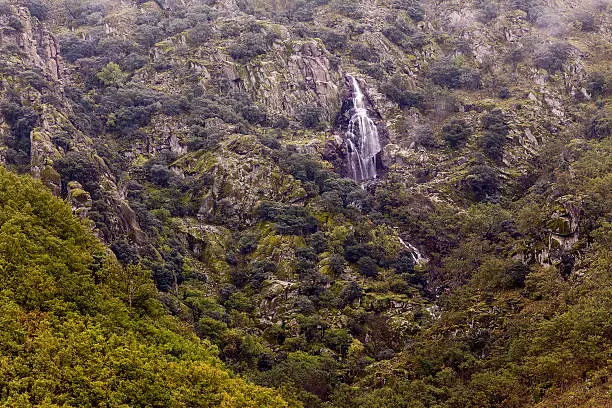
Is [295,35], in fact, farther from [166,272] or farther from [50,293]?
[50,293]

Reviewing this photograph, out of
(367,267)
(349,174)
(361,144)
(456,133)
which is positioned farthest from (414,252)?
(456,133)

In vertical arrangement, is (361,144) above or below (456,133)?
below

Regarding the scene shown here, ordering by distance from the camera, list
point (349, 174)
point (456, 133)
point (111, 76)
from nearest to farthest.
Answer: point (349, 174)
point (456, 133)
point (111, 76)

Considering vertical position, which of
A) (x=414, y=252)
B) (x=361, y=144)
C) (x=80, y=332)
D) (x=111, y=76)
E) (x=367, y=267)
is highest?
(x=111, y=76)

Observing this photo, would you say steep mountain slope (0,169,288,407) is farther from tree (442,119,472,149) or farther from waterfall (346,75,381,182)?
tree (442,119,472,149)

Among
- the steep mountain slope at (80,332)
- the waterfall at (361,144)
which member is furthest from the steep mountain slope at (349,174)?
the steep mountain slope at (80,332)

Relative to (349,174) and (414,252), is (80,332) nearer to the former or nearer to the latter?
(414,252)

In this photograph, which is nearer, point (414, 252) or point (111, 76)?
point (414, 252)

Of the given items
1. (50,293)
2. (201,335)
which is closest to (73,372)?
(50,293)
